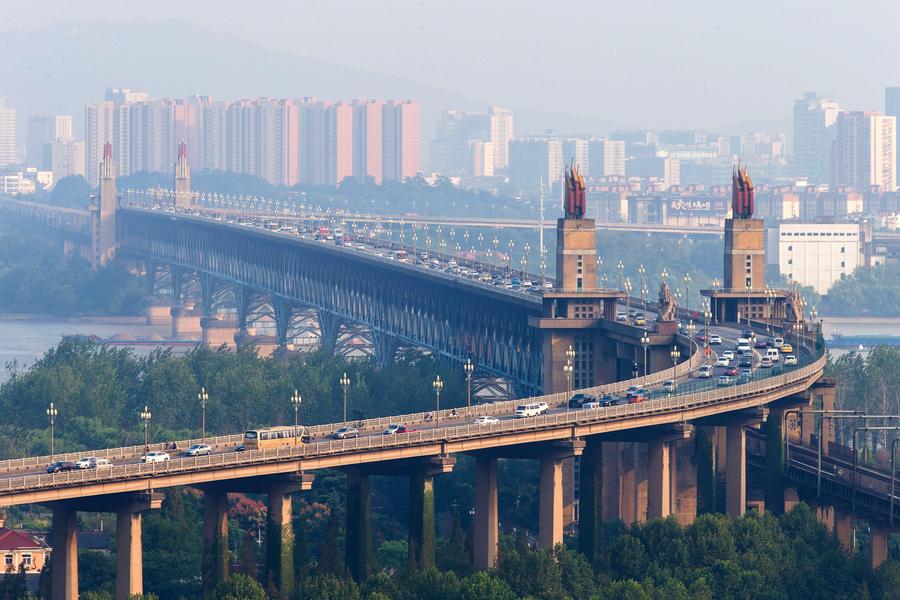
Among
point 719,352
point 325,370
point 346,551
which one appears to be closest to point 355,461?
point 346,551

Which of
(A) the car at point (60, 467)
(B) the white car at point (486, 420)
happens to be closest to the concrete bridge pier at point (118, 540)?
(A) the car at point (60, 467)

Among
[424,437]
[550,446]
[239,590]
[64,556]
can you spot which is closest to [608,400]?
[550,446]

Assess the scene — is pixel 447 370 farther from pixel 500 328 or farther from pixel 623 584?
pixel 623 584

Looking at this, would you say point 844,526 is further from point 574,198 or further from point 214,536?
point 574,198

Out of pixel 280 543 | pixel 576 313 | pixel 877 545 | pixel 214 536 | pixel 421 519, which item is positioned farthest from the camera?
pixel 576 313

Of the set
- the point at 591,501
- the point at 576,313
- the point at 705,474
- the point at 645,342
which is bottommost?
the point at 591,501

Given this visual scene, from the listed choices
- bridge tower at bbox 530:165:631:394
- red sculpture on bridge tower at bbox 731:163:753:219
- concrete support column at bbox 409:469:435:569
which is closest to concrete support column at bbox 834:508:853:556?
concrete support column at bbox 409:469:435:569

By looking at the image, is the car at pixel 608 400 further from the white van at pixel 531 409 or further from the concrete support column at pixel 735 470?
the concrete support column at pixel 735 470
